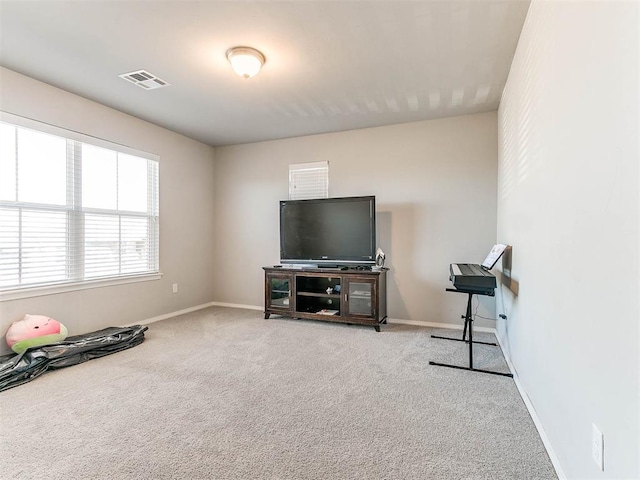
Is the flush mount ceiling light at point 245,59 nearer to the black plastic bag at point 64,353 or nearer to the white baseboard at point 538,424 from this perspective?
the black plastic bag at point 64,353

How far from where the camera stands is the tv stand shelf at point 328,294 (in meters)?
3.88

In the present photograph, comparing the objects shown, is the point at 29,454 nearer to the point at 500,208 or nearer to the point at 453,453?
the point at 453,453

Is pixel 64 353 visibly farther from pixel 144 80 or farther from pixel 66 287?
pixel 144 80

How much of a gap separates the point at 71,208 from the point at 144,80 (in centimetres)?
153

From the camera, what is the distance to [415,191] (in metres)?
4.16

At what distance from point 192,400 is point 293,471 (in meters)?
0.99

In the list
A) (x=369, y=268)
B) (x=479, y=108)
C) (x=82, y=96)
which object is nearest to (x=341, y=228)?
(x=369, y=268)

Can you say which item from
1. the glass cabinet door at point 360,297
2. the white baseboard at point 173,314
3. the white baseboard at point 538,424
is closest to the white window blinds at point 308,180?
the glass cabinet door at point 360,297

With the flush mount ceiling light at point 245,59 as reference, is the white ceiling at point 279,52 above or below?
above

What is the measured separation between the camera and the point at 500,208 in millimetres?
3547

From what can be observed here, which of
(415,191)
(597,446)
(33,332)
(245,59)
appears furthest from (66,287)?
(597,446)

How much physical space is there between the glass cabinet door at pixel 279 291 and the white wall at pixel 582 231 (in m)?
2.86

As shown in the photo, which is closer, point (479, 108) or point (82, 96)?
point (82, 96)

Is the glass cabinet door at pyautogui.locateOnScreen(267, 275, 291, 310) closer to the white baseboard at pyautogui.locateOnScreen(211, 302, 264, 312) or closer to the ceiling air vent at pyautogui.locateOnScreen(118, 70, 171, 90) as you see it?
the white baseboard at pyautogui.locateOnScreen(211, 302, 264, 312)
